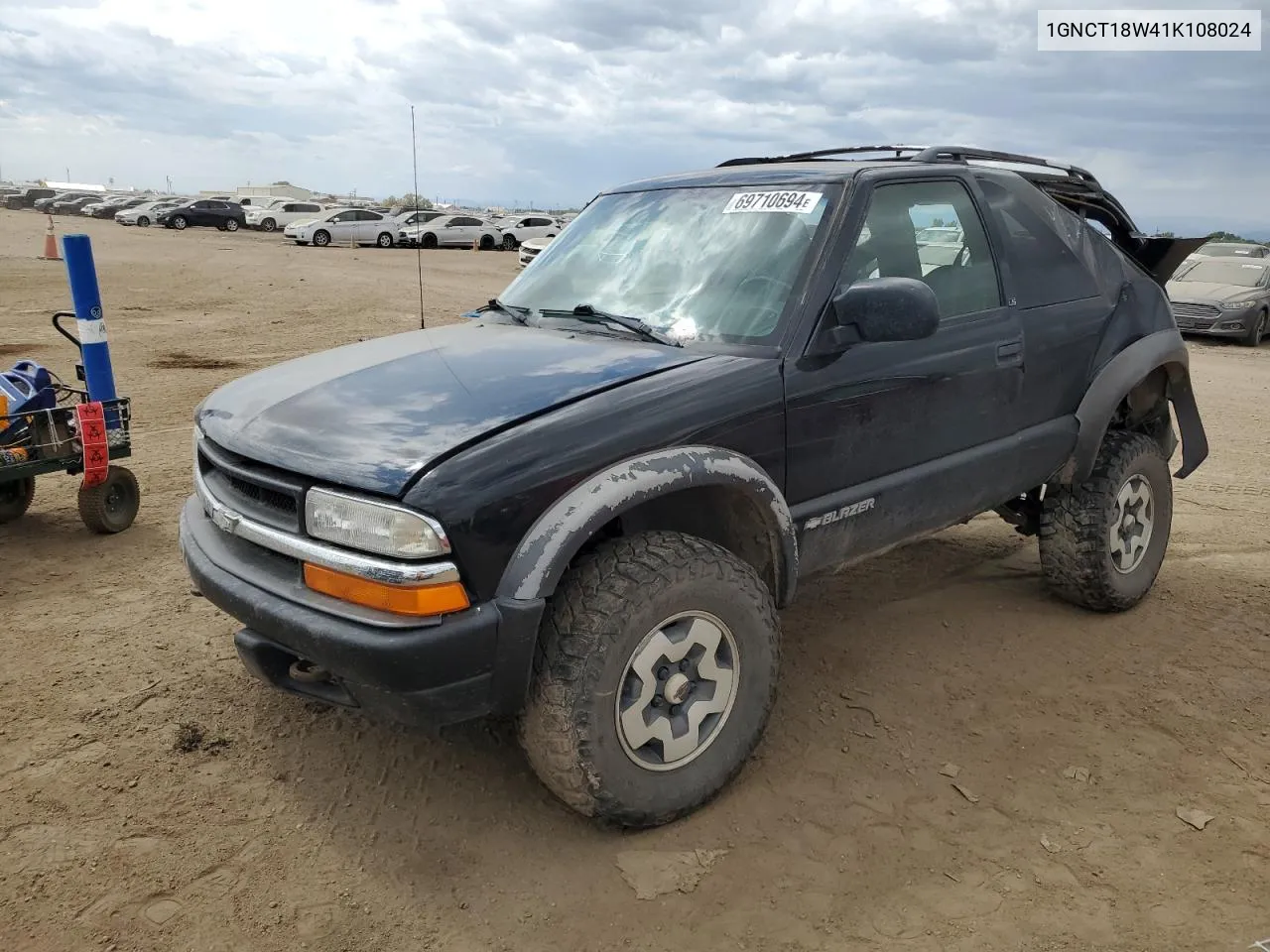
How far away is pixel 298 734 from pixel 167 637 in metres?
1.04

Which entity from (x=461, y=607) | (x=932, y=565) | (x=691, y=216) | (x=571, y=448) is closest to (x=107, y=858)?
(x=461, y=607)

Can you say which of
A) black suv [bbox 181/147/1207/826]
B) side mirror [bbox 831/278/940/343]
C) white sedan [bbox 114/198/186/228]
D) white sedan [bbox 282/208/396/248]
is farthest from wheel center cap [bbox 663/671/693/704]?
white sedan [bbox 114/198/186/228]

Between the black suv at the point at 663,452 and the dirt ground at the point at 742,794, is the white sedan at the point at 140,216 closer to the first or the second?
the dirt ground at the point at 742,794

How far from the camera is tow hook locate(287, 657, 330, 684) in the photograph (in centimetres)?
265

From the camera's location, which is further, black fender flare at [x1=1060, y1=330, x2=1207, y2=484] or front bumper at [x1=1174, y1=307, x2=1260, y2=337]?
front bumper at [x1=1174, y1=307, x2=1260, y2=337]

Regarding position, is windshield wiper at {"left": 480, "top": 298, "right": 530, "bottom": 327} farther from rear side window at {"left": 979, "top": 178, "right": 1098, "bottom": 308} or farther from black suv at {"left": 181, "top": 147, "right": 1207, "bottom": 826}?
rear side window at {"left": 979, "top": 178, "right": 1098, "bottom": 308}

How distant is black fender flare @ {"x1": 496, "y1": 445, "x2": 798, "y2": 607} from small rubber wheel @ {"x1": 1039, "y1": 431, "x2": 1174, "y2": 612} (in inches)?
74.9

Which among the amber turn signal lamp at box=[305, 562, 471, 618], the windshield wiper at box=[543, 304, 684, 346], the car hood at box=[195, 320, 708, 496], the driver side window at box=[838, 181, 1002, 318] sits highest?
the driver side window at box=[838, 181, 1002, 318]

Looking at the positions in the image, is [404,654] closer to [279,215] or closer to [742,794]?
[742,794]

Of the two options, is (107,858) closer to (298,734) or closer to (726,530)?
(298,734)

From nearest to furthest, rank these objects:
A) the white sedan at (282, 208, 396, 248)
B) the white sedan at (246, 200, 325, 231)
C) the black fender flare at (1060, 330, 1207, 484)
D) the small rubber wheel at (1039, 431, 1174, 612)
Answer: the black fender flare at (1060, 330, 1207, 484), the small rubber wheel at (1039, 431, 1174, 612), the white sedan at (282, 208, 396, 248), the white sedan at (246, 200, 325, 231)

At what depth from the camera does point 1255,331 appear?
15.8 metres

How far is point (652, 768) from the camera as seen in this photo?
2723 mm

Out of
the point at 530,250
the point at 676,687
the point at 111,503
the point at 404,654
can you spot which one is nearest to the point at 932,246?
the point at 676,687
